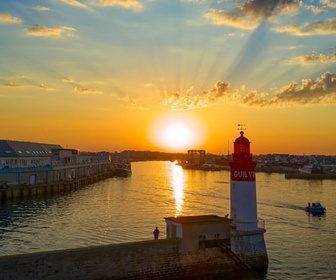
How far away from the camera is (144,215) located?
164 feet

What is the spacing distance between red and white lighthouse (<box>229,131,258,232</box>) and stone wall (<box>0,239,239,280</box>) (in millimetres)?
2489

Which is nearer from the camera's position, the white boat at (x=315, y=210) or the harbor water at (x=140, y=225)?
the harbor water at (x=140, y=225)

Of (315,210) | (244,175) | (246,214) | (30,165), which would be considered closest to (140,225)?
(246,214)

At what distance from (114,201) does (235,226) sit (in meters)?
42.8

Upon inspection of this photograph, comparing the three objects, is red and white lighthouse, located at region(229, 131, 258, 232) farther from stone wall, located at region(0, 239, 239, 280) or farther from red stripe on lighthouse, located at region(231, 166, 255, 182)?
stone wall, located at region(0, 239, 239, 280)

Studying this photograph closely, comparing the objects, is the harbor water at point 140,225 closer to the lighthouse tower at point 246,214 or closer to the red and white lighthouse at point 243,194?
the lighthouse tower at point 246,214

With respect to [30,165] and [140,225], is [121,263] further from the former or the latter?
[30,165]

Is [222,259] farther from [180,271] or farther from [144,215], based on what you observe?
[144,215]

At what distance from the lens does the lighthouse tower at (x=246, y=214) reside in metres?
24.7

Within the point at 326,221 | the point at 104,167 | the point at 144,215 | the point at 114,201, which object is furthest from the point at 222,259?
the point at 104,167

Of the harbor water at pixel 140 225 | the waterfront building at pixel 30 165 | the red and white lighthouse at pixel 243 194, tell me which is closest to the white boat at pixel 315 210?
the harbor water at pixel 140 225

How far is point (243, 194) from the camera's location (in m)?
25.4

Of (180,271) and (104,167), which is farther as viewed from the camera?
(104,167)

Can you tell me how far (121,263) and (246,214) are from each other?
8411 mm
